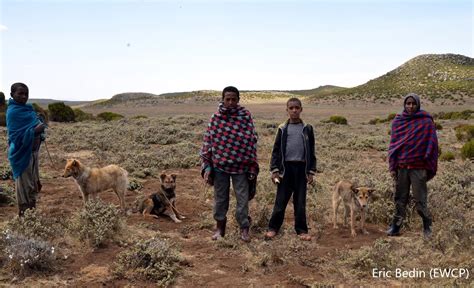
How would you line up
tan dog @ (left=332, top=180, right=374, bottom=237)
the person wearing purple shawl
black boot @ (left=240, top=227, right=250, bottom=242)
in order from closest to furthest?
the person wearing purple shawl → black boot @ (left=240, top=227, right=250, bottom=242) → tan dog @ (left=332, top=180, right=374, bottom=237)

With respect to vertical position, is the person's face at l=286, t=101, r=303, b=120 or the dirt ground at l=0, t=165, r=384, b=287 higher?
the person's face at l=286, t=101, r=303, b=120

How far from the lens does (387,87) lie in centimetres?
7669

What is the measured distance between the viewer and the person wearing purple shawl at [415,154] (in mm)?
5887

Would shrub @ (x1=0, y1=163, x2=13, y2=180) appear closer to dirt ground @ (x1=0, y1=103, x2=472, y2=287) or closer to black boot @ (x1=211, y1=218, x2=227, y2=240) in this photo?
dirt ground @ (x1=0, y1=103, x2=472, y2=287)

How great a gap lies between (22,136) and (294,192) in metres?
4.21

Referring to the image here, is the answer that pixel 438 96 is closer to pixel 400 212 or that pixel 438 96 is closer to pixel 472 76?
pixel 472 76

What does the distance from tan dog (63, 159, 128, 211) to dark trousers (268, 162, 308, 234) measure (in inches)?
116

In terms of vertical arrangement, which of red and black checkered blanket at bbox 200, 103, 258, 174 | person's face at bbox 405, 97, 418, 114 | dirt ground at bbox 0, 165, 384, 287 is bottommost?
dirt ground at bbox 0, 165, 384, 287

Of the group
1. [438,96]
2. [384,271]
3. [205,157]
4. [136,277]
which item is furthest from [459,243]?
[438,96]

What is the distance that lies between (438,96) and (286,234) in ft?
198

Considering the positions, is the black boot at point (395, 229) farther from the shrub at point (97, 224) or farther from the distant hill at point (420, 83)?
the distant hill at point (420, 83)

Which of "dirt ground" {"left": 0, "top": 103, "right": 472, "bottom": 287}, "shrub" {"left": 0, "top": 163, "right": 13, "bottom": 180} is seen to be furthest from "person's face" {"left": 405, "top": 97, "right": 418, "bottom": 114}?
"shrub" {"left": 0, "top": 163, "right": 13, "bottom": 180}

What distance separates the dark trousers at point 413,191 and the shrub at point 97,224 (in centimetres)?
433

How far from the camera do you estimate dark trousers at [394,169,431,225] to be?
595 centimetres
